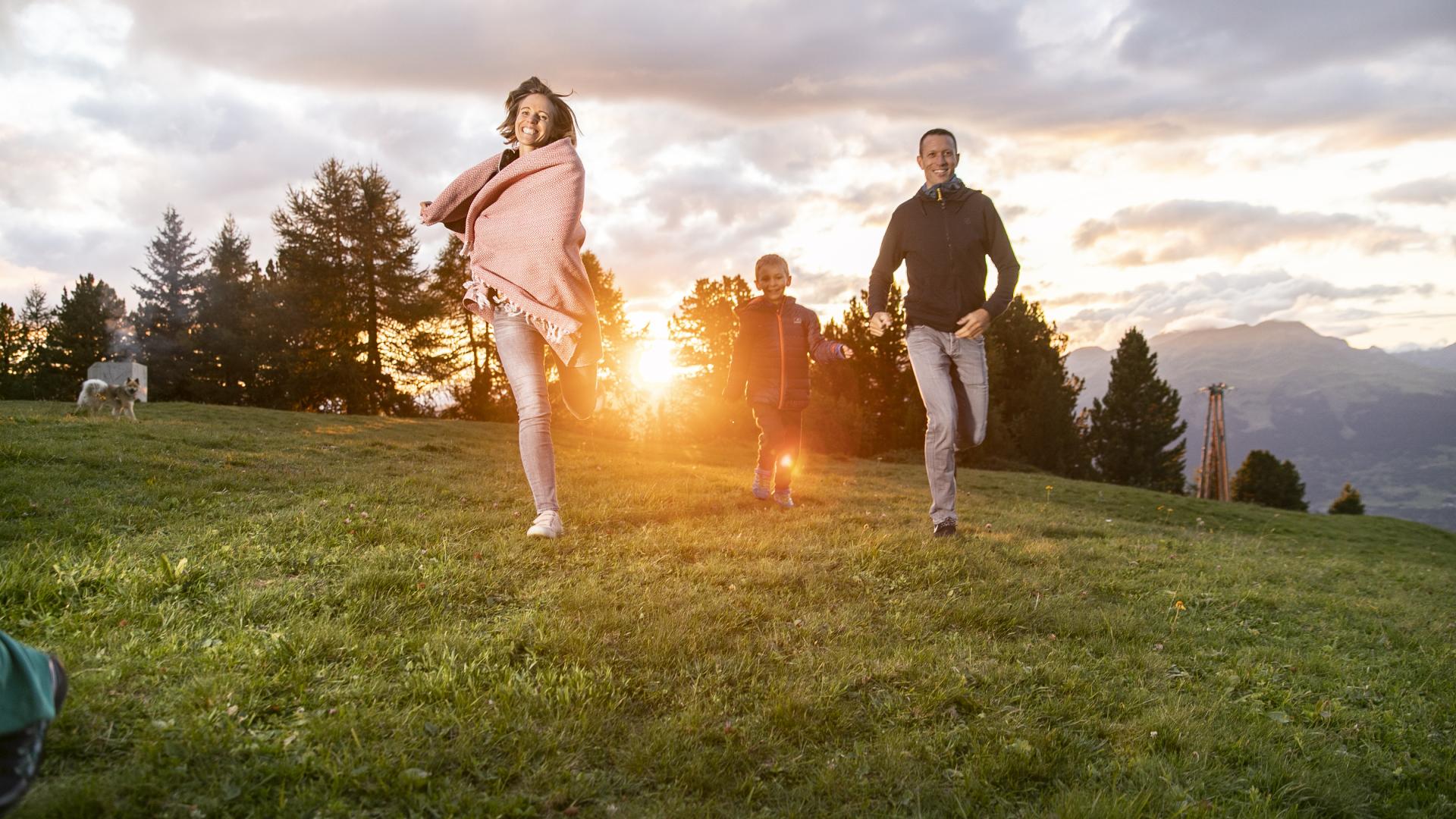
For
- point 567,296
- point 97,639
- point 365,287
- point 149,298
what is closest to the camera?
point 97,639

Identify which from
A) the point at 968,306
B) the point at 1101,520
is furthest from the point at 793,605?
the point at 1101,520

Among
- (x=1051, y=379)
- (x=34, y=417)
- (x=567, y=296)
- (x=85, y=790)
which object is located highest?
(x=1051, y=379)

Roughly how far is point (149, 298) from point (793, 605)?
58.6 metres

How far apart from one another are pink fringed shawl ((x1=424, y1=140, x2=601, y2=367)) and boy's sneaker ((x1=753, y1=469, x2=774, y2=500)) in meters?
3.12

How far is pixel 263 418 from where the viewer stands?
747 inches

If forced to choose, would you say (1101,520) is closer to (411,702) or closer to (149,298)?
(411,702)

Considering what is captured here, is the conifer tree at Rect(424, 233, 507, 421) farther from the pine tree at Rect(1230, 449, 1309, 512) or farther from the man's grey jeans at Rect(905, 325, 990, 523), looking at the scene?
the pine tree at Rect(1230, 449, 1309, 512)

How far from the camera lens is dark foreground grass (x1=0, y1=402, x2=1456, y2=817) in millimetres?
2469

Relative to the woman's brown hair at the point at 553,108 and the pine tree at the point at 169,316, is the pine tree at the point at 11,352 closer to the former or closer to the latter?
the pine tree at the point at 169,316

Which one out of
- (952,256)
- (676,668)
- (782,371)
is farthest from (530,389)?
(952,256)

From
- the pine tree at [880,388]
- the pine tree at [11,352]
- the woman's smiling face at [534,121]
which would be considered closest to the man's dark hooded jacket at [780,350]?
the woman's smiling face at [534,121]

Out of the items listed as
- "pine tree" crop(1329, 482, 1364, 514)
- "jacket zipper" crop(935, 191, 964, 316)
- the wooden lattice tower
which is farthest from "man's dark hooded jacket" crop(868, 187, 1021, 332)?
"pine tree" crop(1329, 482, 1364, 514)

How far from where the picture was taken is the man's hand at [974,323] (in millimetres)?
6215

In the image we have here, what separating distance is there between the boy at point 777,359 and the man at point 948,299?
1.23 m
